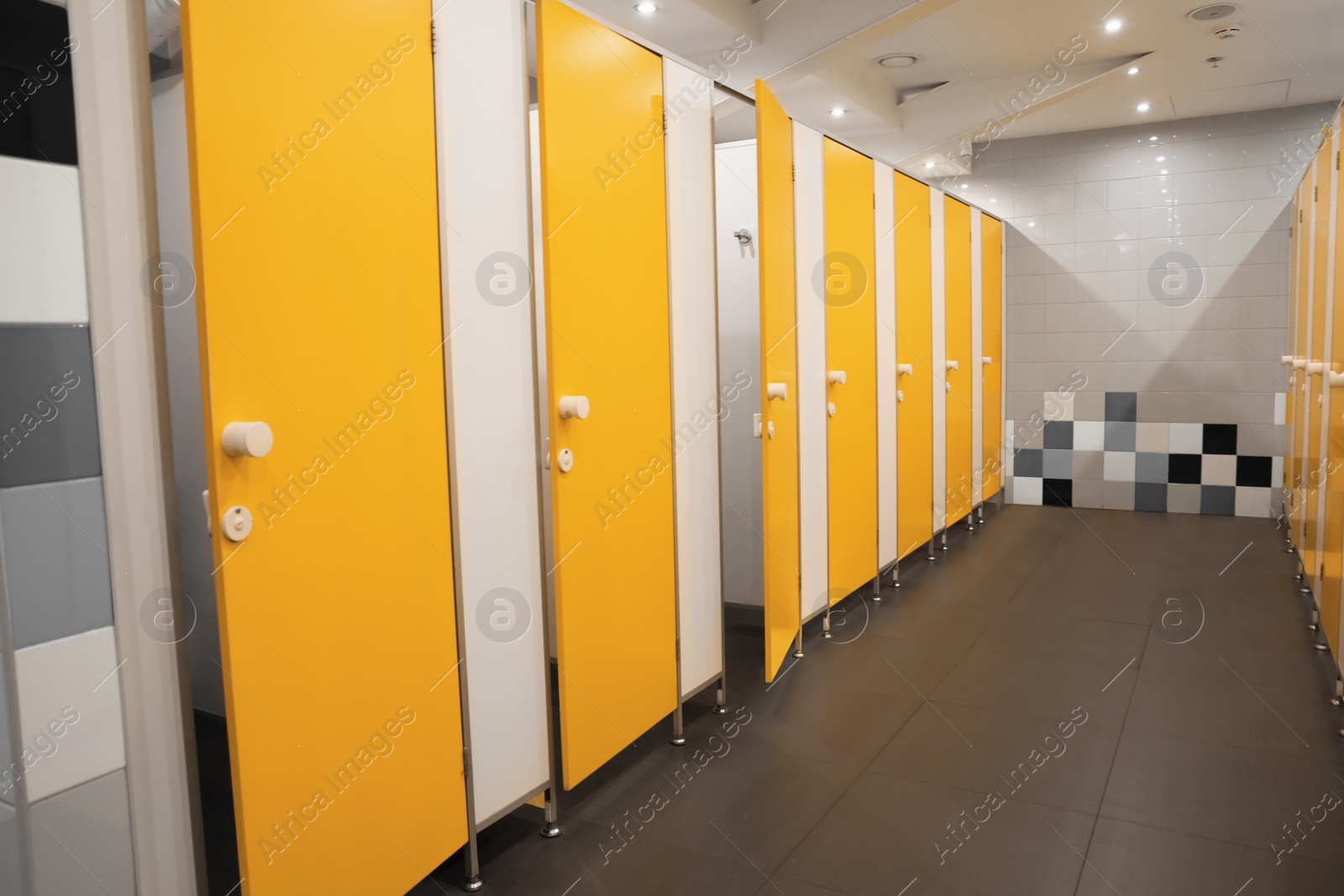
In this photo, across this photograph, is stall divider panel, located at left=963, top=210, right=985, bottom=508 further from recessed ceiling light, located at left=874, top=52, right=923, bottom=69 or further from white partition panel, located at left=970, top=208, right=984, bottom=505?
recessed ceiling light, located at left=874, top=52, right=923, bottom=69

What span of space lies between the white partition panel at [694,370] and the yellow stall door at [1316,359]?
2.01 m

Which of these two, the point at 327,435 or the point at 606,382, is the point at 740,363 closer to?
the point at 606,382

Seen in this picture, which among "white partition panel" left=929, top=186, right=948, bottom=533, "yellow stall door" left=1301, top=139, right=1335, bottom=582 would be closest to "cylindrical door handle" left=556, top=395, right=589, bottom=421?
"yellow stall door" left=1301, top=139, right=1335, bottom=582

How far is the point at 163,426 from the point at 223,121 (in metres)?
0.44

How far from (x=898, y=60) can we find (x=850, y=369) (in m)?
1.66

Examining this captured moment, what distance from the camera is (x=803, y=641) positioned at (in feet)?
10.6

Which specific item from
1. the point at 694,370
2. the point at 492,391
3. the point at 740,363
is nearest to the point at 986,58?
the point at 740,363

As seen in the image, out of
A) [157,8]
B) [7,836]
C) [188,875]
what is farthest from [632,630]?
[157,8]

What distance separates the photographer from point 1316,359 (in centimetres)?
318

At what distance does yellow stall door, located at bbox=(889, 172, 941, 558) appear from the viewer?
3912 mm

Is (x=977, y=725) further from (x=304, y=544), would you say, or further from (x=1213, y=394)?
(x=1213, y=394)

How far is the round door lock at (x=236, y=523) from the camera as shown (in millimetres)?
1235

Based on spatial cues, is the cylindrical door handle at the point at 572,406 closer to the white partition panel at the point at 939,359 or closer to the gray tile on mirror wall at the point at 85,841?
the gray tile on mirror wall at the point at 85,841

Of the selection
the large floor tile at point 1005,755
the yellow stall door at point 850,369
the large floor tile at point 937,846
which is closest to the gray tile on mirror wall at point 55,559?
the large floor tile at point 937,846
